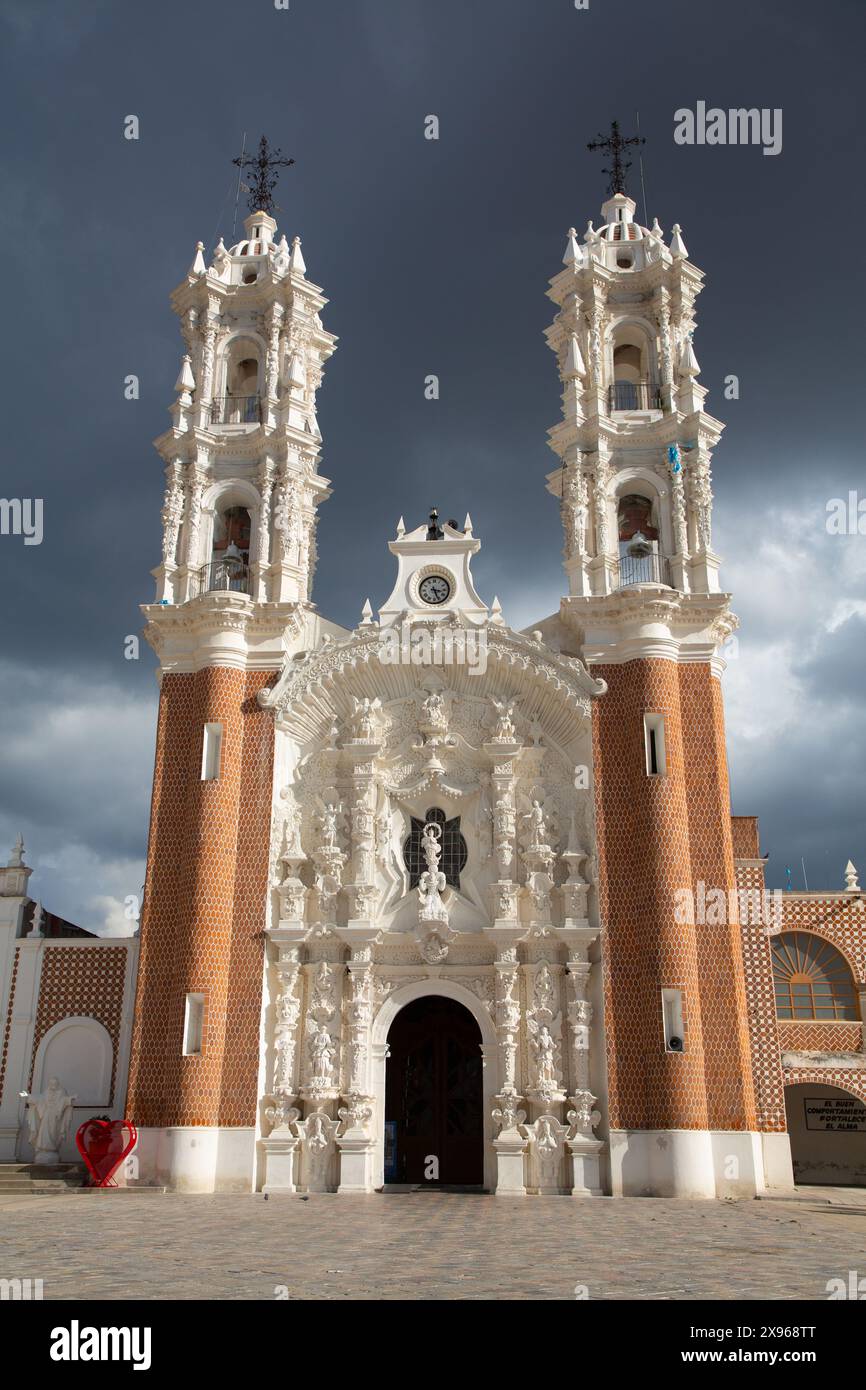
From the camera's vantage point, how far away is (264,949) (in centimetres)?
2495

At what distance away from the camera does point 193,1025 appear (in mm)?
24109

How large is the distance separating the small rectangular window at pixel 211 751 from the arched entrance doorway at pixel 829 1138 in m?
19.5

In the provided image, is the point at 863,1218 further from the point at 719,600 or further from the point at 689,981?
the point at 719,600

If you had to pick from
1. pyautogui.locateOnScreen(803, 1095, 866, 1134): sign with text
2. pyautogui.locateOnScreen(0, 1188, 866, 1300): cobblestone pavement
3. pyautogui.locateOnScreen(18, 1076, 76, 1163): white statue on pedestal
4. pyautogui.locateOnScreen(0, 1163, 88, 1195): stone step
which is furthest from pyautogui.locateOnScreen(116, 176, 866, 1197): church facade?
pyautogui.locateOnScreen(803, 1095, 866, 1134): sign with text

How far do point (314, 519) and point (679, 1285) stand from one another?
23.6 m

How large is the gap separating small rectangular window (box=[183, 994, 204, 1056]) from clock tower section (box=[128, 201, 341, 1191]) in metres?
0.04

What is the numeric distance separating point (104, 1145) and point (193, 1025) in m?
2.79

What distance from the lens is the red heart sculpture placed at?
2319 centimetres

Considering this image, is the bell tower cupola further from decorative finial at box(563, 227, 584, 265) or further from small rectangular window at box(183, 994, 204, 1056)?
small rectangular window at box(183, 994, 204, 1056)

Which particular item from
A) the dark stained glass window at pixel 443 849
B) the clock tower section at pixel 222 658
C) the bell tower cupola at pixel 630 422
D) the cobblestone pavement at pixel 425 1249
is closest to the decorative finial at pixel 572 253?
the bell tower cupola at pixel 630 422

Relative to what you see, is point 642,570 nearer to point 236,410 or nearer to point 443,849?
point 443,849

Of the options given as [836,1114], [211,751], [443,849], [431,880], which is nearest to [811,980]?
[836,1114]

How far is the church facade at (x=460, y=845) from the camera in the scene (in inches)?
922

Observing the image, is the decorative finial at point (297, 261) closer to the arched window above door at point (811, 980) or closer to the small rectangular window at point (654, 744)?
the small rectangular window at point (654, 744)
